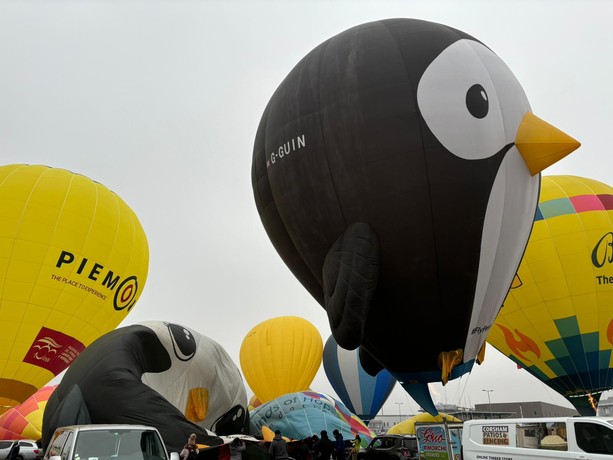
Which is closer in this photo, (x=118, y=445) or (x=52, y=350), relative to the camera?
(x=118, y=445)

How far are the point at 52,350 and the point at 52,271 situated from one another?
7.52ft

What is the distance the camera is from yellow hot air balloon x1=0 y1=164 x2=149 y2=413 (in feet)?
47.6

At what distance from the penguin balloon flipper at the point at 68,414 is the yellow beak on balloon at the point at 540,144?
28.9ft

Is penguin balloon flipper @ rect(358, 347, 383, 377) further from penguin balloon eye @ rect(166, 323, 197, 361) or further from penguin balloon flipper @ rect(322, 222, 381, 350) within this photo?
penguin balloon eye @ rect(166, 323, 197, 361)

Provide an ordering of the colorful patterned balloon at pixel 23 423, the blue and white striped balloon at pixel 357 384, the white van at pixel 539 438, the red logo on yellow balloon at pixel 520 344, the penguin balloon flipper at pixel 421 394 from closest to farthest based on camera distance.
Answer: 1. the white van at pixel 539 438
2. the penguin balloon flipper at pixel 421 394
3. the red logo on yellow balloon at pixel 520 344
4. the colorful patterned balloon at pixel 23 423
5. the blue and white striped balloon at pixel 357 384

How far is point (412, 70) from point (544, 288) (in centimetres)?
1033

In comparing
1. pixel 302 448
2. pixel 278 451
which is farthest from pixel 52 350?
pixel 278 451

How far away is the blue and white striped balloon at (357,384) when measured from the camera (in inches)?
1220

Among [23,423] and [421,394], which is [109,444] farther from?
[23,423]

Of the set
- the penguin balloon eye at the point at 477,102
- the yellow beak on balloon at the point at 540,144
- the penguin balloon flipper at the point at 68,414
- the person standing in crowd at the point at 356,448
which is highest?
the penguin balloon eye at the point at 477,102

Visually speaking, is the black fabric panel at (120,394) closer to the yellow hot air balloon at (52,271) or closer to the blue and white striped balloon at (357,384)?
the yellow hot air balloon at (52,271)

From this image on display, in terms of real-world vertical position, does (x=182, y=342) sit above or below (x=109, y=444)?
above

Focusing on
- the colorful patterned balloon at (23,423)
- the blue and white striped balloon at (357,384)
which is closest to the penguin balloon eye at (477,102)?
the colorful patterned balloon at (23,423)

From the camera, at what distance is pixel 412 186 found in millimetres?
9148
